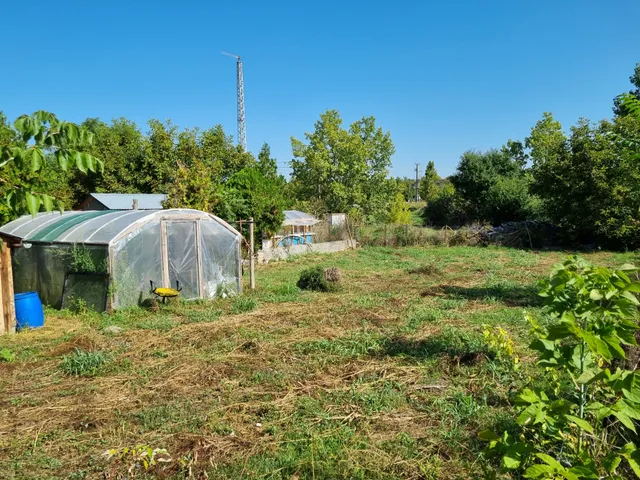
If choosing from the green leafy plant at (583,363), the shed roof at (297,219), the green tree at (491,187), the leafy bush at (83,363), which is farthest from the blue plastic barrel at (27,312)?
the green tree at (491,187)

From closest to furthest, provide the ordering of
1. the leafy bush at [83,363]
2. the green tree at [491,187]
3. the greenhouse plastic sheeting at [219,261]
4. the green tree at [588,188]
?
1. the leafy bush at [83,363]
2. the greenhouse plastic sheeting at [219,261]
3. the green tree at [588,188]
4. the green tree at [491,187]

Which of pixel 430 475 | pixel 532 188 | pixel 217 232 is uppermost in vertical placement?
pixel 532 188

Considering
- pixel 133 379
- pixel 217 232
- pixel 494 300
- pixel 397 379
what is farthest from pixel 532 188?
pixel 133 379

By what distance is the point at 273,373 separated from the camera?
5.86 meters

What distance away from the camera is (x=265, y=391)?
17.4 feet

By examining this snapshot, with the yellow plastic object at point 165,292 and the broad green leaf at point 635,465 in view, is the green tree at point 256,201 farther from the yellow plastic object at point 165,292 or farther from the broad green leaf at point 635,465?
the broad green leaf at point 635,465

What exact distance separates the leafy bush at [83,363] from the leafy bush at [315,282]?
20.5ft

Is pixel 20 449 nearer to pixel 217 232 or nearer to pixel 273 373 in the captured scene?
pixel 273 373

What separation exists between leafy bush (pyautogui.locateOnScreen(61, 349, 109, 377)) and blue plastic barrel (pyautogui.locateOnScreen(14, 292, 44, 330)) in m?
2.58

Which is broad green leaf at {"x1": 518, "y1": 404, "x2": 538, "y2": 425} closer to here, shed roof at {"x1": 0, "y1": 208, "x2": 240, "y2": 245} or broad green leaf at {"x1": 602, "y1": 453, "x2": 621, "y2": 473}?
broad green leaf at {"x1": 602, "y1": 453, "x2": 621, "y2": 473}

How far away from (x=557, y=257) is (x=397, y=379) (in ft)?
55.1

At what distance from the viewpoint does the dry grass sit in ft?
12.6

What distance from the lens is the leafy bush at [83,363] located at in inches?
239

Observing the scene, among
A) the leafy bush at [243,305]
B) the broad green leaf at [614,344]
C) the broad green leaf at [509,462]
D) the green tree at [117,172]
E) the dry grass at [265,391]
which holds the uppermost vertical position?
the green tree at [117,172]
